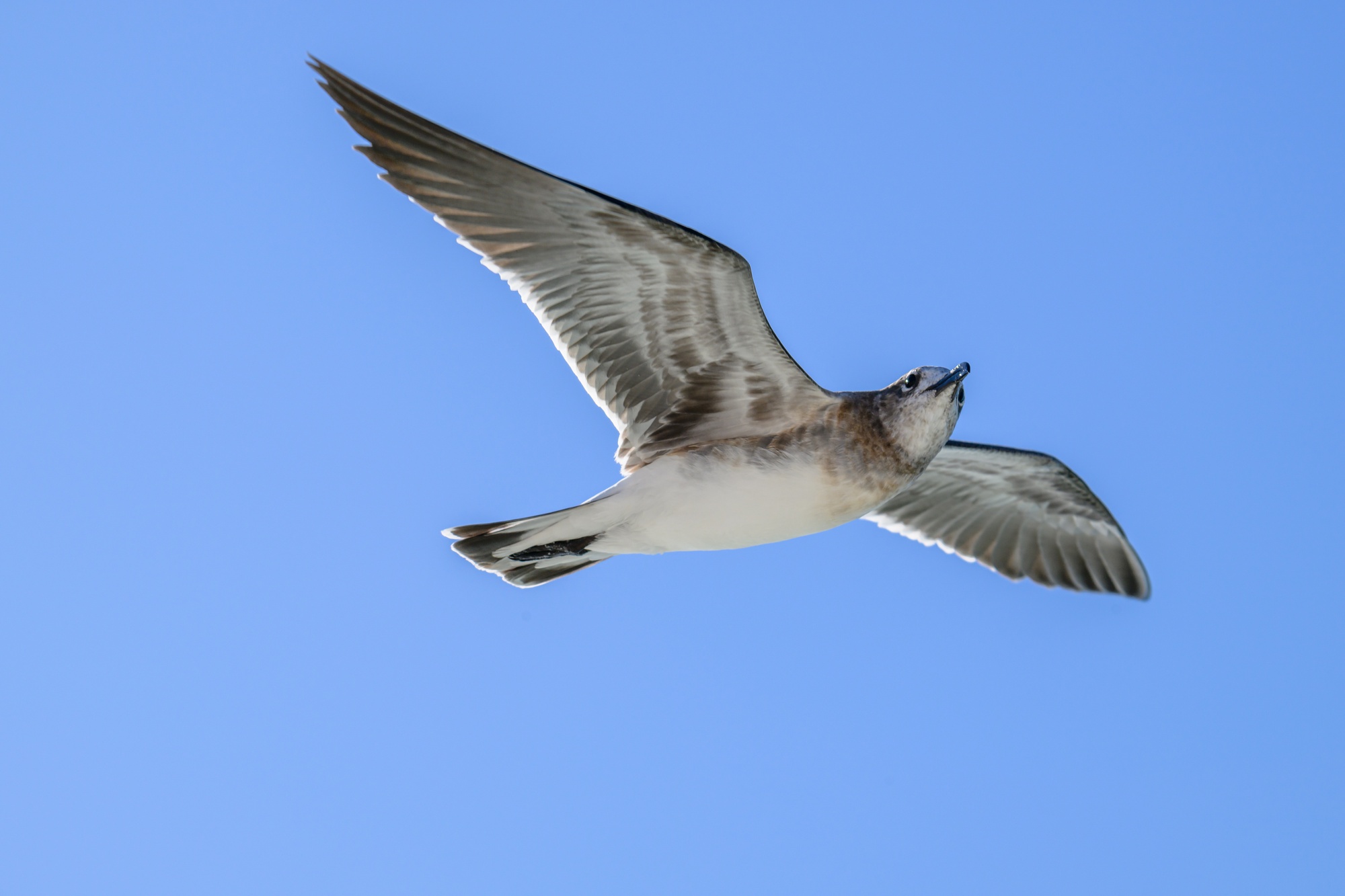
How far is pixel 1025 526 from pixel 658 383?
431 centimetres

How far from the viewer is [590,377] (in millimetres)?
7668

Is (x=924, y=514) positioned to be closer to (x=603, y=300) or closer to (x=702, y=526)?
(x=702, y=526)

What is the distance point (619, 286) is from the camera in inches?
287

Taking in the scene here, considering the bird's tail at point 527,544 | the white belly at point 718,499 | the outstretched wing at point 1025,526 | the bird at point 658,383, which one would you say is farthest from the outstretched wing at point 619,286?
the outstretched wing at point 1025,526

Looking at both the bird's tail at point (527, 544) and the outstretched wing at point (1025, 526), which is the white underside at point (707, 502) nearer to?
the bird's tail at point (527, 544)

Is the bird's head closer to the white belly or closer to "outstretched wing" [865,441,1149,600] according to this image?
the white belly

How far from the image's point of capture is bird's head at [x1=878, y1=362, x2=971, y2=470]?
23.5ft

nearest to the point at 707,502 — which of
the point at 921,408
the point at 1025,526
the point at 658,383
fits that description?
the point at 658,383

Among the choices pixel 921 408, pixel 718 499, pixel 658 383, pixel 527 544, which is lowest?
pixel 527 544

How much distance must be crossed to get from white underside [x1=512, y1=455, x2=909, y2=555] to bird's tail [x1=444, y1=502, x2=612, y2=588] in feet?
0.05

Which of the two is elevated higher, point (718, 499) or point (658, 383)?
point (658, 383)

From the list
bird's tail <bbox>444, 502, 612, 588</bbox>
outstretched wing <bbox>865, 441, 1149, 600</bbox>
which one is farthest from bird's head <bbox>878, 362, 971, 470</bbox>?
outstretched wing <bbox>865, 441, 1149, 600</bbox>

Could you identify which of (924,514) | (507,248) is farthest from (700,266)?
(924,514)

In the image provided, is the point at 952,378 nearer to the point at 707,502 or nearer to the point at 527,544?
the point at 707,502
